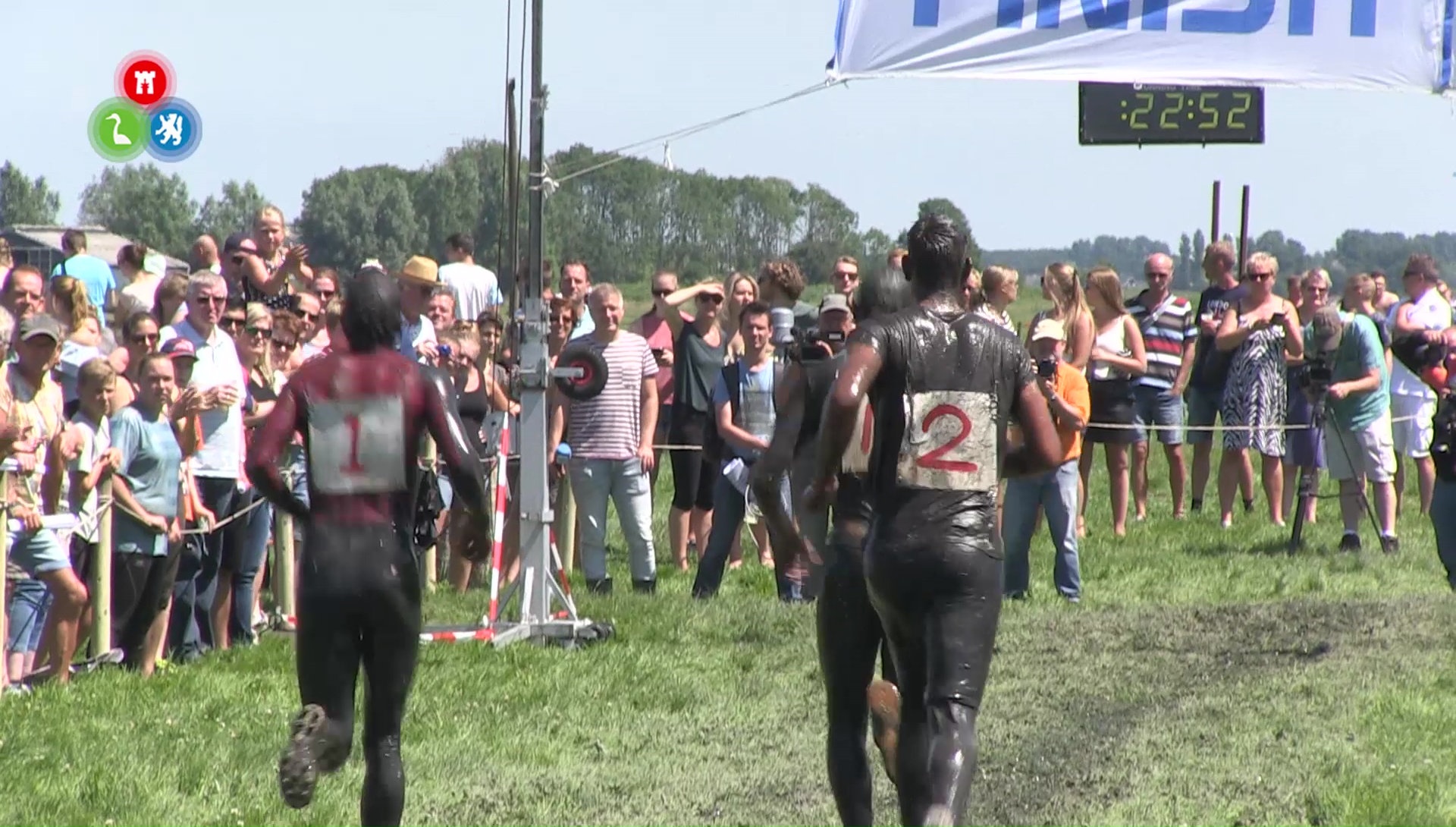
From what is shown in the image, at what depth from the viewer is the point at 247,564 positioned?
432 inches

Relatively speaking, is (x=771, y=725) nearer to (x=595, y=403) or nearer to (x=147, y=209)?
(x=595, y=403)

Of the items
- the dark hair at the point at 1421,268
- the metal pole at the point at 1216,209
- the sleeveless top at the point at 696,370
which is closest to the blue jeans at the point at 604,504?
the sleeveless top at the point at 696,370

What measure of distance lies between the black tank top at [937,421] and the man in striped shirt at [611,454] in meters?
6.87

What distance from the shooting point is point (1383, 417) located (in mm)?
14891

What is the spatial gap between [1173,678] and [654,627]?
294 cm

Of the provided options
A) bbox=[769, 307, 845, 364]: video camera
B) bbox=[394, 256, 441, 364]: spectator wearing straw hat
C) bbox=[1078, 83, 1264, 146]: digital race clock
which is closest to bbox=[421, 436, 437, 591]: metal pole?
bbox=[394, 256, 441, 364]: spectator wearing straw hat

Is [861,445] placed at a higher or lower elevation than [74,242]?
lower

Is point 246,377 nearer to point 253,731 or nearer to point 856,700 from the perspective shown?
point 253,731

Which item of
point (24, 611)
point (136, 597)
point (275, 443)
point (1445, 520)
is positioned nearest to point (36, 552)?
point (24, 611)

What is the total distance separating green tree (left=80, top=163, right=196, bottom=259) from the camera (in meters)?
80.2

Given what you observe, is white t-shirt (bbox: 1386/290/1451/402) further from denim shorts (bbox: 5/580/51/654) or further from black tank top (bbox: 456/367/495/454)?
denim shorts (bbox: 5/580/51/654)

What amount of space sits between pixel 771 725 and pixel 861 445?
3.28 meters

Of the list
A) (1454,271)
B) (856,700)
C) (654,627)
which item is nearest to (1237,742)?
(856,700)

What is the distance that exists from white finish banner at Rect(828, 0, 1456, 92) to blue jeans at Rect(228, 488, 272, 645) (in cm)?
426
